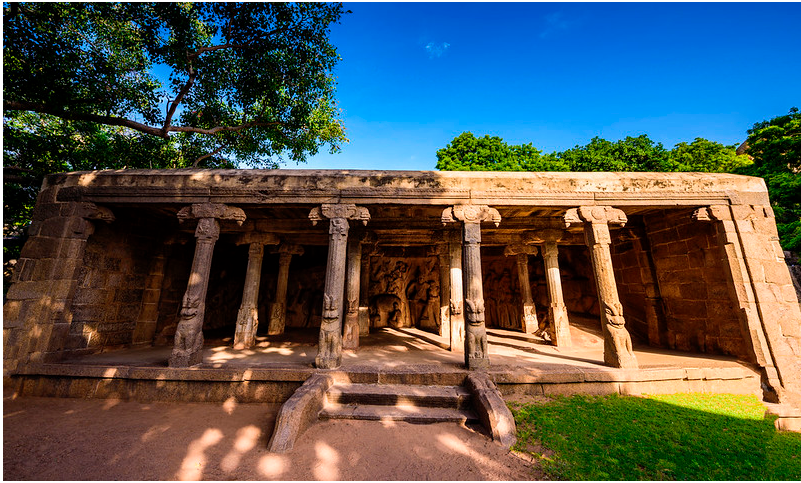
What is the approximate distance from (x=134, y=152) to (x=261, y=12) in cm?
689

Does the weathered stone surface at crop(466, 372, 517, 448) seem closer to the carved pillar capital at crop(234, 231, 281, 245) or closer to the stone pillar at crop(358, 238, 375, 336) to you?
the stone pillar at crop(358, 238, 375, 336)

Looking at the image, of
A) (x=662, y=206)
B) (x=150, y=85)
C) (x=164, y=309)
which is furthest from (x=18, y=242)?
(x=662, y=206)

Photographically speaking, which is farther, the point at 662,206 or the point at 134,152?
the point at 134,152

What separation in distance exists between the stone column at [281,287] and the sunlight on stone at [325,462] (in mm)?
6705

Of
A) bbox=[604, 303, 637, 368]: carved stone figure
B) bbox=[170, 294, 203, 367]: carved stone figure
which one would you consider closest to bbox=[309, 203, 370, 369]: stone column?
bbox=[170, 294, 203, 367]: carved stone figure

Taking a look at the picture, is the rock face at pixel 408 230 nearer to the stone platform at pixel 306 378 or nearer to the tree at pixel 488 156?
the stone platform at pixel 306 378

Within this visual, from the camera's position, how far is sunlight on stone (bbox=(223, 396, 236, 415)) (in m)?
4.98

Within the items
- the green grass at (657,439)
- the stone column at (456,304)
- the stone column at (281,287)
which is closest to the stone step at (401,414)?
the green grass at (657,439)

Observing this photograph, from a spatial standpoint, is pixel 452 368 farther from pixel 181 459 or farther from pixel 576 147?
pixel 576 147

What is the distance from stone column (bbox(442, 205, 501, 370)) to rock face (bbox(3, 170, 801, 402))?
29mm

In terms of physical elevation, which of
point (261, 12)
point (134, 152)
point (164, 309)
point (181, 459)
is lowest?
point (181, 459)

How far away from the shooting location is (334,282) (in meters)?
5.91

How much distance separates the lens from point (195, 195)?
632cm

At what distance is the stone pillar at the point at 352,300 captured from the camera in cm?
786
